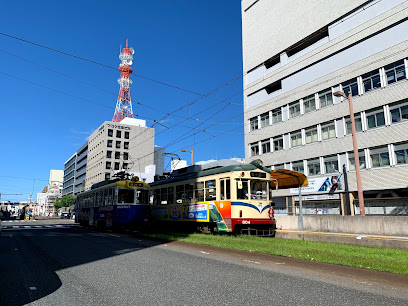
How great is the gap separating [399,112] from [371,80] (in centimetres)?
391

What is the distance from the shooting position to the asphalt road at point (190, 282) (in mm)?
4445

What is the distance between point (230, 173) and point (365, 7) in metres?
23.2

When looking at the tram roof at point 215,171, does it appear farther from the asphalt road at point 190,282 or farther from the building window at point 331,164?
the building window at point 331,164

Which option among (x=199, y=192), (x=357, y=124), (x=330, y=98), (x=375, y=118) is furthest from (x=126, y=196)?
(x=330, y=98)

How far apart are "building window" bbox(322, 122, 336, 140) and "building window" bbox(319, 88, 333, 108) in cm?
208

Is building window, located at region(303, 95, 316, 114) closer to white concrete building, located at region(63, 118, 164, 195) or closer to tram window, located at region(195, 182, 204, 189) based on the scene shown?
tram window, located at region(195, 182, 204, 189)

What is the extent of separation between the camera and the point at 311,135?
103 ft

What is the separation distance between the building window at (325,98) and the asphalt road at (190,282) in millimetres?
25233

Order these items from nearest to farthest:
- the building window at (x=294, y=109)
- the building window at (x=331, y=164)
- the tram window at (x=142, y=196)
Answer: the tram window at (x=142, y=196), the building window at (x=331, y=164), the building window at (x=294, y=109)

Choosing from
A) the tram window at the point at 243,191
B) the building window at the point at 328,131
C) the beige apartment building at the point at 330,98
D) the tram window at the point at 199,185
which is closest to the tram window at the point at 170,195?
the tram window at the point at 199,185

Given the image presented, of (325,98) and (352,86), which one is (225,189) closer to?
(352,86)

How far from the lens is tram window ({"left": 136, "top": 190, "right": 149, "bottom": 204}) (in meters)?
19.4

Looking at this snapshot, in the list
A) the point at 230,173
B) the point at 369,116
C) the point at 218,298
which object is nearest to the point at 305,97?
the point at 369,116

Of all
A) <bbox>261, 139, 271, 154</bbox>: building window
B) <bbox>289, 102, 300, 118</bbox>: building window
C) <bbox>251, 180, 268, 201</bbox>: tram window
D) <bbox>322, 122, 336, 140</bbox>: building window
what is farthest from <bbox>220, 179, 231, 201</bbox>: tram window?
<bbox>261, 139, 271, 154</bbox>: building window
